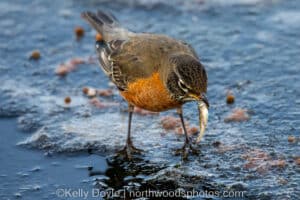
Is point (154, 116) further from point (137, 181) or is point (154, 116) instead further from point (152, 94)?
point (137, 181)

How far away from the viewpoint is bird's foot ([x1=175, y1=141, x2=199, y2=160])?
7.79 meters

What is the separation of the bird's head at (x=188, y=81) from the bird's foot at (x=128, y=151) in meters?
0.98

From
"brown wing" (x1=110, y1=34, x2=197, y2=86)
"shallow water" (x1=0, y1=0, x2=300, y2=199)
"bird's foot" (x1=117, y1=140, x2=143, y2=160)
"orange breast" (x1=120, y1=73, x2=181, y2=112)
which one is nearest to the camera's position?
"shallow water" (x1=0, y1=0, x2=300, y2=199)

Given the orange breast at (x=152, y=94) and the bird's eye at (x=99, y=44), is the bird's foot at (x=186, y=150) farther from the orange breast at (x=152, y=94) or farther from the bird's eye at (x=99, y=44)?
the bird's eye at (x=99, y=44)

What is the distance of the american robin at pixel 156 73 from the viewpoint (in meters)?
6.99

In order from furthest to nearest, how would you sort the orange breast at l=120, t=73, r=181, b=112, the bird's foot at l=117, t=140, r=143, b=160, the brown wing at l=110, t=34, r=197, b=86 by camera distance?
1. the bird's foot at l=117, t=140, r=143, b=160
2. the brown wing at l=110, t=34, r=197, b=86
3. the orange breast at l=120, t=73, r=181, b=112

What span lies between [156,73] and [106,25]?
2.34 meters

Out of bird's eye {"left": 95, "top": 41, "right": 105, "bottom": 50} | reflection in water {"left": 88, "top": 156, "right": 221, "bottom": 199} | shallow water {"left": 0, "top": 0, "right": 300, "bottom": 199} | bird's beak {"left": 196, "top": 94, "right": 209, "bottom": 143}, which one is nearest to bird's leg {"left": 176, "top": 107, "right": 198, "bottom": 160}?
shallow water {"left": 0, "top": 0, "right": 300, "bottom": 199}

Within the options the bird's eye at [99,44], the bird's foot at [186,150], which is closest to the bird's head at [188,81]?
the bird's foot at [186,150]

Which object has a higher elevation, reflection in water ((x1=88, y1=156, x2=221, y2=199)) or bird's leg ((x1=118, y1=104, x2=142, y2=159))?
bird's leg ((x1=118, y1=104, x2=142, y2=159))

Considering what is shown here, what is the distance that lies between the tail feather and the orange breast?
1547 mm

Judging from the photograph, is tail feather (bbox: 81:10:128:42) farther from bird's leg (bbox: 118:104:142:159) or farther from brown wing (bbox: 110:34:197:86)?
bird's leg (bbox: 118:104:142:159)

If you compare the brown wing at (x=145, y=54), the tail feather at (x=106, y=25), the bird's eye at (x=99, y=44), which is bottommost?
the brown wing at (x=145, y=54)

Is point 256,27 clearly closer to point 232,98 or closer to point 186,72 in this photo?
point 232,98
